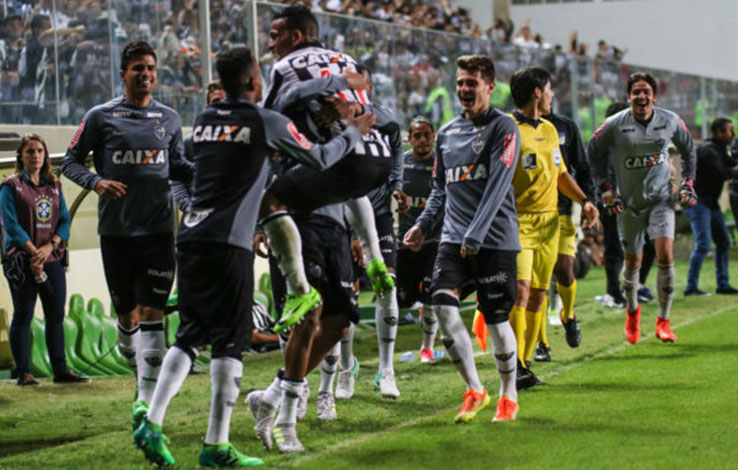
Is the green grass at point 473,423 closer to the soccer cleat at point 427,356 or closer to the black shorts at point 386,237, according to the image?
the soccer cleat at point 427,356

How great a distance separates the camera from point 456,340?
7031 mm

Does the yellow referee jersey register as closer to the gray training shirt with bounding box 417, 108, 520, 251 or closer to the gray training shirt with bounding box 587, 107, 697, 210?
the gray training shirt with bounding box 417, 108, 520, 251

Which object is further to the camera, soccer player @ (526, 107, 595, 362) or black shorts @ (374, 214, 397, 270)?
soccer player @ (526, 107, 595, 362)

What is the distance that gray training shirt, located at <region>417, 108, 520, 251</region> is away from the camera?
6957 mm

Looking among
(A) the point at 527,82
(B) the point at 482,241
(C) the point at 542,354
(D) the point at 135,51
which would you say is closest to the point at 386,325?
(C) the point at 542,354

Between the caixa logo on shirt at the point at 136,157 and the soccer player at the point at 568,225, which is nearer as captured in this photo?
the caixa logo on shirt at the point at 136,157

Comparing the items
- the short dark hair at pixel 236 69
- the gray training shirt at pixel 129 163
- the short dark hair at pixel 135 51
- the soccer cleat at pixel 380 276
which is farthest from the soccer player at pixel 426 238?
the short dark hair at pixel 236 69

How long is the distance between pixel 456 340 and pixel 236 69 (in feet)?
7.06

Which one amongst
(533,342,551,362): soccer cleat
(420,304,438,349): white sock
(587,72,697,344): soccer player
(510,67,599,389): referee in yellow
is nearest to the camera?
(510,67,599,389): referee in yellow

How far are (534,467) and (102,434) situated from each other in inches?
119

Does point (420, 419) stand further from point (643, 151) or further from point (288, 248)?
point (643, 151)

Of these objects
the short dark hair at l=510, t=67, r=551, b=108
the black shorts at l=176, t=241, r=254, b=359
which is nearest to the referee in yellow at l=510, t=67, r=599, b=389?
the short dark hair at l=510, t=67, r=551, b=108

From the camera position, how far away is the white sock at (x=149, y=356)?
712cm

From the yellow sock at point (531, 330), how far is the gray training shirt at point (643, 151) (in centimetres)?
235
